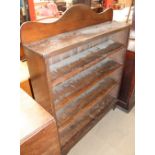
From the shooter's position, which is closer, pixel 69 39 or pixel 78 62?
pixel 69 39

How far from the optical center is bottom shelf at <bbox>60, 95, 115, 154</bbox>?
1.54 meters

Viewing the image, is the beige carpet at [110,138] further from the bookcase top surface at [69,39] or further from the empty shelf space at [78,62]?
the bookcase top surface at [69,39]

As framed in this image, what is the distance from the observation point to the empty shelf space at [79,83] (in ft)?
4.18

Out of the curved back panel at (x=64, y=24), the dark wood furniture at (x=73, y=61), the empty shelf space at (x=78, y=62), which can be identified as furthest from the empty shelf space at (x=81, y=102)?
the curved back panel at (x=64, y=24)

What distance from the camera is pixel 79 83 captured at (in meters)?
1.46

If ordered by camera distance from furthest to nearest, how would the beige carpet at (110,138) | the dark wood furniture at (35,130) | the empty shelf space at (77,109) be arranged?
the beige carpet at (110,138), the empty shelf space at (77,109), the dark wood furniture at (35,130)

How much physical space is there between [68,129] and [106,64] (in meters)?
0.83

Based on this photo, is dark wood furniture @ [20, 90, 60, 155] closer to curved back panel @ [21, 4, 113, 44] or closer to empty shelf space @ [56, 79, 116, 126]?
empty shelf space @ [56, 79, 116, 126]

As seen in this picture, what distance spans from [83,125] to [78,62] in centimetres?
78

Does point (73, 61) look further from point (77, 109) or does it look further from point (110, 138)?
point (110, 138)

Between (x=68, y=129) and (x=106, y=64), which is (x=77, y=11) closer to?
(x=106, y=64)

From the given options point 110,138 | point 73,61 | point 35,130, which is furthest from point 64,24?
point 110,138

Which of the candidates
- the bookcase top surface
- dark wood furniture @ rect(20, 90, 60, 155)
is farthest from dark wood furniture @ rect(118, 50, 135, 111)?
dark wood furniture @ rect(20, 90, 60, 155)

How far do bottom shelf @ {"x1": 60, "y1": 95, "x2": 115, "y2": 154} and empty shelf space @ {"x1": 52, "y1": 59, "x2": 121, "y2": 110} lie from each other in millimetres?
480
